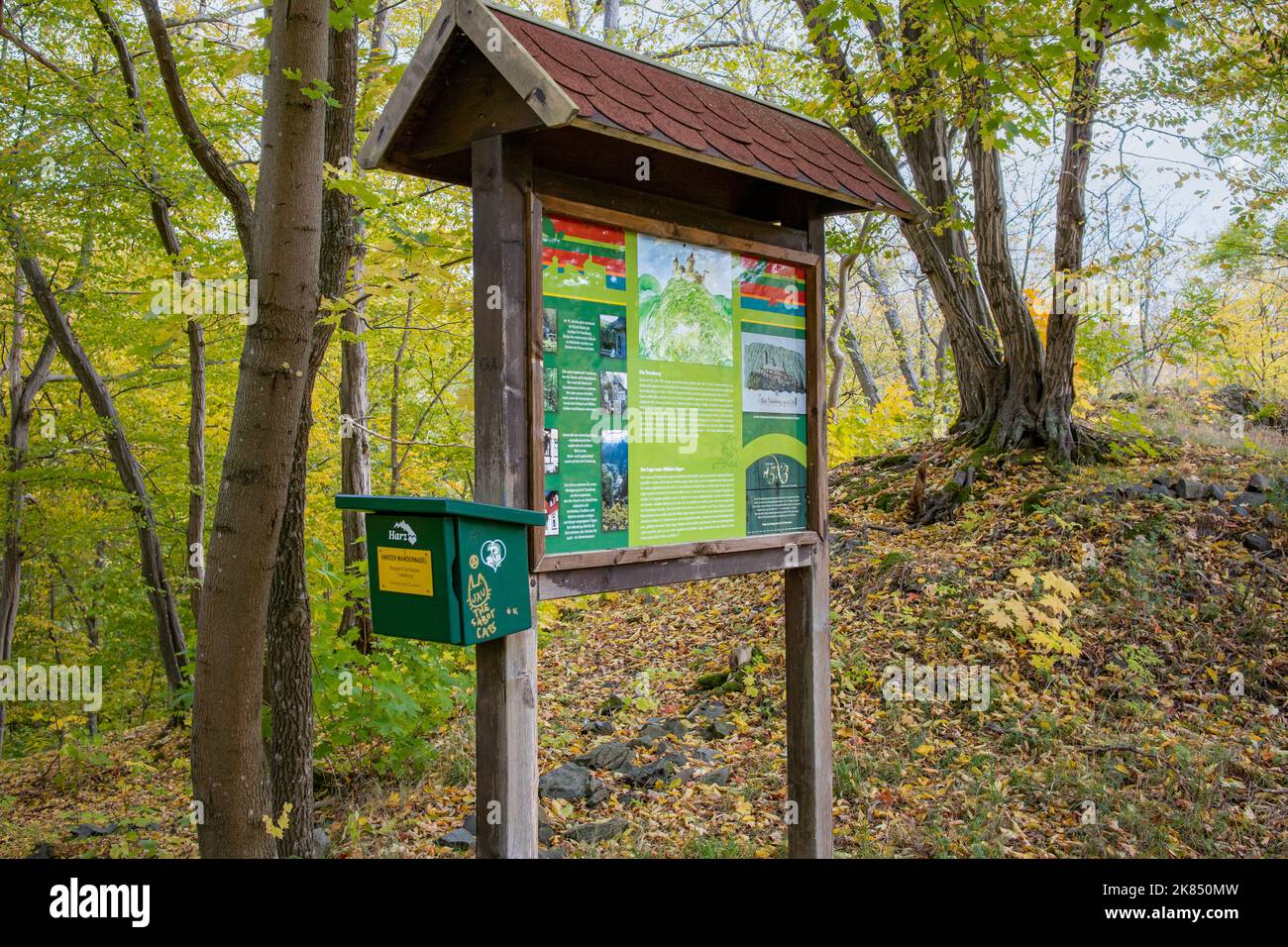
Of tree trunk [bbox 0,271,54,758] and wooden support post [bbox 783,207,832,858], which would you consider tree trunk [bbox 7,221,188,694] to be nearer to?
tree trunk [bbox 0,271,54,758]

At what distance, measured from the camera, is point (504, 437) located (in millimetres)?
2791

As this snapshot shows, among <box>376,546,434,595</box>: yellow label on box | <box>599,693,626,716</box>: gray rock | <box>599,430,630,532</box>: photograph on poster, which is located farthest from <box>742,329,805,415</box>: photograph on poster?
<box>599,693,626,716</box>: gray rock

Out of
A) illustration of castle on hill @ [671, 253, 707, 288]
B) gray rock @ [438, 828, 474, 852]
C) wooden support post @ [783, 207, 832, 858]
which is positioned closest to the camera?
illustration of castle on hill @ [671, 253, 707, 288]

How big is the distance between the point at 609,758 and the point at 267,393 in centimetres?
369

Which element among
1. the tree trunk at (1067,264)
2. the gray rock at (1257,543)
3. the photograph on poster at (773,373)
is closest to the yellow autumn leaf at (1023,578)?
the gray rock at (1257,543)

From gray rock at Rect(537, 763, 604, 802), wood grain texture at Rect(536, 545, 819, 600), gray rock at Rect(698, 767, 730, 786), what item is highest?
wood grain texture at Rect(536, 545, 819, 600)

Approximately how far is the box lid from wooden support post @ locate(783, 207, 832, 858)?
158 centimetres

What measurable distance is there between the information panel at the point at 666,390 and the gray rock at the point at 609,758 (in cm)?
268

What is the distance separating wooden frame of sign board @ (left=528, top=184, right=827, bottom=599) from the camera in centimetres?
286

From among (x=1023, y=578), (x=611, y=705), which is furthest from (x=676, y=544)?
(x=1023, y=578)

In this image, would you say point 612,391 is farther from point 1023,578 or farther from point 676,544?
point 1023,578

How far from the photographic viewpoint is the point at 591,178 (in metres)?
3.22

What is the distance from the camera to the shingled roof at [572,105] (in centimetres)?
272

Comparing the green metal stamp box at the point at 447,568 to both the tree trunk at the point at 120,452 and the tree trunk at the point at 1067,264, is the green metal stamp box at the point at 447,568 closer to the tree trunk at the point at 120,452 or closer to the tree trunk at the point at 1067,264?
the tree trunk at the point at 1067,264
